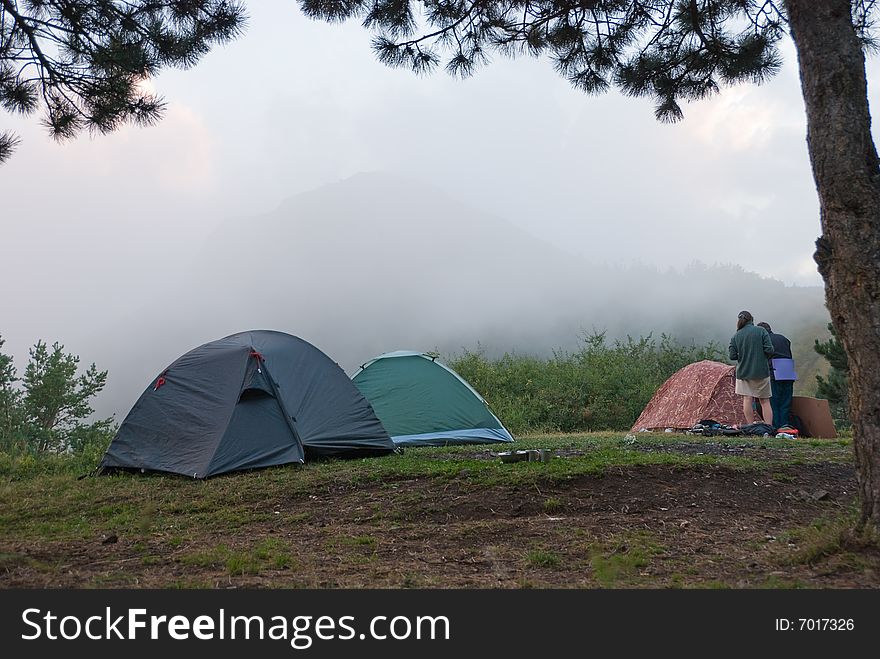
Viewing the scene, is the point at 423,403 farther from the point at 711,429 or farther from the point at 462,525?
the point at 462,525

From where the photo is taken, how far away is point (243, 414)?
8.77 metres

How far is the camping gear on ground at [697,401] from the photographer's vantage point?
13.3m

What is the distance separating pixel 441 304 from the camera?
59.8 meters

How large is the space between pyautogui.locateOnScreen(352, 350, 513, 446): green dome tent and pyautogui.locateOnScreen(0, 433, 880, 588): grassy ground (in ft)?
9.28

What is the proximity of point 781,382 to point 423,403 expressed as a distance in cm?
578

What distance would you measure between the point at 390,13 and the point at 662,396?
32.3 feet

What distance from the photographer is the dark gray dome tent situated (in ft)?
28.0

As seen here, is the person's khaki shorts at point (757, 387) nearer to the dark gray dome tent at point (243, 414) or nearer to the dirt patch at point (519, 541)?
the dirt patch at point (519, 541)

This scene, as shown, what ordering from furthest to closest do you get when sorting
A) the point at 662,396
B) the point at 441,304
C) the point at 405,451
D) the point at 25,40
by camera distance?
the point at 441,304
the point at 662,396
the point at 405,451
the point at 25,40

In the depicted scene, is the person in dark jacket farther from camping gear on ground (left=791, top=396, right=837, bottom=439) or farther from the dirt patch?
the dirt patch

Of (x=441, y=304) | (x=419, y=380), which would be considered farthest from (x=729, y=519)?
(x=441, y=304)

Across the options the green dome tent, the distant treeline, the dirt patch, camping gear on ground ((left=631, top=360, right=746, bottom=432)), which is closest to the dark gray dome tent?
the green dome tent
